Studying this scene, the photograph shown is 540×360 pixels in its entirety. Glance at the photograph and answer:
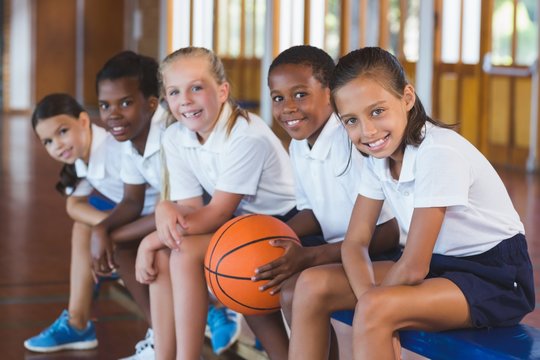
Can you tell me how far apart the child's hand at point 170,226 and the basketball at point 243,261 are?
0.43 ft

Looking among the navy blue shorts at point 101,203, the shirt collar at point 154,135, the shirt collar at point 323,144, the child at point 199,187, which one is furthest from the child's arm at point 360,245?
the navy blue shorts at point 101,203

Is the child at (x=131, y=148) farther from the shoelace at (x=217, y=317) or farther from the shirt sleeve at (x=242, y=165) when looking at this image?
the shirt sleeve at (x=242, y=165)

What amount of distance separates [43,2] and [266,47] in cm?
591

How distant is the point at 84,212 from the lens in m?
3.32

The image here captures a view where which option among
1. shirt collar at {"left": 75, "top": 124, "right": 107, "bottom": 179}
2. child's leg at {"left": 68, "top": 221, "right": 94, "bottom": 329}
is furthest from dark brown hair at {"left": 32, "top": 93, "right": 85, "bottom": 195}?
child's leg at {"left": 68, "top": 221, "right": 94, "bottom": 329}

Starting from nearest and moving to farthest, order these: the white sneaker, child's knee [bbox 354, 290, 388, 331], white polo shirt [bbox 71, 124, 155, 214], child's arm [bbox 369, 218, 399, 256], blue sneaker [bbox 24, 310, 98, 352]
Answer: child's knee [bbox 354, 290, 388, 331]
child's arm [bbox 369, 218, 399, 256]
the white sneaker
blue sneaker [bbox 24, 310, 98, 352]
white polo shirt [bbox 71, 124, 155, 214]

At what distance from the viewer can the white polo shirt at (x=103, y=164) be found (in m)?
3.32

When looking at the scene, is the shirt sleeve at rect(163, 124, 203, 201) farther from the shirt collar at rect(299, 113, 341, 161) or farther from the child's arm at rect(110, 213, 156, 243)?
the shirt collar at rect(299, 113, 341, 161)

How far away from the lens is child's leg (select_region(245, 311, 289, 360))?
8.30 ft

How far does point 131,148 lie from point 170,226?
0.66 metres

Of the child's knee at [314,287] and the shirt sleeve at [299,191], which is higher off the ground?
the shirt sleeve at [299,191]

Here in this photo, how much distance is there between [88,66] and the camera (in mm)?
15117

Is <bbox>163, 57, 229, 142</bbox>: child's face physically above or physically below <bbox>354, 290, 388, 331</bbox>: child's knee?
above

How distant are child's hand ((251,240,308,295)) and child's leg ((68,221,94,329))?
103 centimetres
